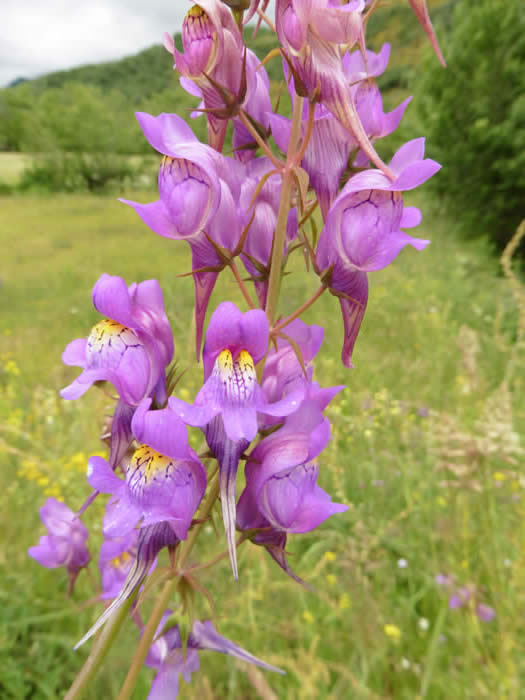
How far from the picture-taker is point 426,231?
7875mm

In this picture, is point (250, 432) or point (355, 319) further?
point (355, 319)

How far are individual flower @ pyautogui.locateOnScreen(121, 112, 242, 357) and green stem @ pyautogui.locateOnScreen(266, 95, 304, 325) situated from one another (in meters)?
0.06

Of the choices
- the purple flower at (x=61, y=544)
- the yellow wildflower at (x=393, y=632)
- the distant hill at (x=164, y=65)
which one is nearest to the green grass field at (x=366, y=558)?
the yellow wildflower at (x=393, y=632)

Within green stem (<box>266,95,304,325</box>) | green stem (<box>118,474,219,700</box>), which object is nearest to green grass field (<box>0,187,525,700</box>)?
green stem (<box>118,474,219,700</box>)

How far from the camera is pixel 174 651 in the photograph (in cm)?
84

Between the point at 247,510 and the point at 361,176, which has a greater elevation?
the point at 361,176

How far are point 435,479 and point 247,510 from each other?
171 centimetres

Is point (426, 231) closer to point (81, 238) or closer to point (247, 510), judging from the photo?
point (81, 238)

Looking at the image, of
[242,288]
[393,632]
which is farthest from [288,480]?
[393,632]

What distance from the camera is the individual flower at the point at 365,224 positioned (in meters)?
0.63

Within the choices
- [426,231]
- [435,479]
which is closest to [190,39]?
[435,479]

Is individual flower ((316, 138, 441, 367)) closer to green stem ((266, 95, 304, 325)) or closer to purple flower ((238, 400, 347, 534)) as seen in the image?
green stem ((266, 95, 304, 325))

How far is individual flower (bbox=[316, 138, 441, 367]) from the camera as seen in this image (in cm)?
63

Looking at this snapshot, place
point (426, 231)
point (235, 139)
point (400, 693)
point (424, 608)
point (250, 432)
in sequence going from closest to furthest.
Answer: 1. point (250, 432)
2. point (235, 139)
3. point (400, 693)
4. point (424, 608)
5. point (426, 231)
